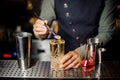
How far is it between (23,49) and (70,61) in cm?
28

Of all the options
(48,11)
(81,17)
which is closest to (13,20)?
(48,11)

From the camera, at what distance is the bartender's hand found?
1.53m

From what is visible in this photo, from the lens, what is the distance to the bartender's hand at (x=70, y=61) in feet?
5.02

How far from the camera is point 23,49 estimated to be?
154cm

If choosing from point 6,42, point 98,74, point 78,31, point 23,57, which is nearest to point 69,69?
point 98,74

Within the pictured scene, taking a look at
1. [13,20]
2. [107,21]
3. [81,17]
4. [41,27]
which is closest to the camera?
[41,27]

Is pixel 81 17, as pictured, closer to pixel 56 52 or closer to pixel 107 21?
pixel 107 21

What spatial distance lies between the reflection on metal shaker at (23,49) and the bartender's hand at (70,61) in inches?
8.4

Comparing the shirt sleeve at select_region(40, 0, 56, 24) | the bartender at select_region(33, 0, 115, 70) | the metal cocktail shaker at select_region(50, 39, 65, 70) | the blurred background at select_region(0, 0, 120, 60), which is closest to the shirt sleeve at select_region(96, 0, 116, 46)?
the bartender at select_region(33, 0, 115, 70)

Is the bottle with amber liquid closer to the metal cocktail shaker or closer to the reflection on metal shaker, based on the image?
the metal cocktail shaker

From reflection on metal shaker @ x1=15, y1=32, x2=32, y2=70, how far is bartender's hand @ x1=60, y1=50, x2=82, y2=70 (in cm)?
21

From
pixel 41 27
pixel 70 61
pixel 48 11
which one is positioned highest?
pixel 48 11

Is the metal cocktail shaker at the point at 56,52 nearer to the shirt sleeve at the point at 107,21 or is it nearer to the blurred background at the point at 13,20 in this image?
the shirt sleeve at the point at 107,21

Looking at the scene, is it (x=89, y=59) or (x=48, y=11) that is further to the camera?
(x=48, y=11)
